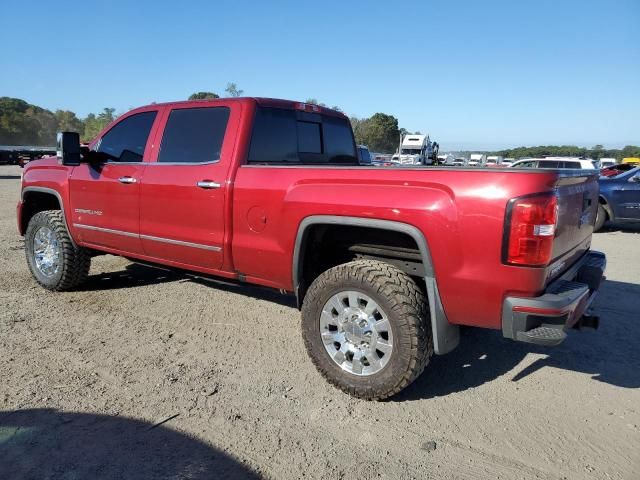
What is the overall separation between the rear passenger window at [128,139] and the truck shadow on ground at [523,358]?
3245 millimetres

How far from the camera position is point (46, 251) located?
17.8 feet

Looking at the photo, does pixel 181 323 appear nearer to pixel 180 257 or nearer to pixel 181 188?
pixel 180 257

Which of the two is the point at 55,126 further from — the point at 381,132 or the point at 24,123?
the point at 381,132

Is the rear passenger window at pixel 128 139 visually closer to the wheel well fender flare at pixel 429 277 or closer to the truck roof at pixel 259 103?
the truck roof at pixel 259 103

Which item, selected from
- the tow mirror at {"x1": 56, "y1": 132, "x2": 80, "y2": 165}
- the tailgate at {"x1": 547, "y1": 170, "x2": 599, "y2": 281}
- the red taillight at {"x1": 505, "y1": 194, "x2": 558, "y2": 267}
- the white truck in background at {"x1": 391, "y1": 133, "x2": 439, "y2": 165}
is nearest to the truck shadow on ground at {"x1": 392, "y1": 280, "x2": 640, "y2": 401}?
the tailgate at {"x1": 547, "y1": 170, "x2": 599, "y2": 281}

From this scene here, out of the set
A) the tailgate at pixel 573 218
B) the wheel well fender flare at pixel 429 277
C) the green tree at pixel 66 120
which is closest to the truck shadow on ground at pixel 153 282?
the wheel well fender flare at pixel 429 277

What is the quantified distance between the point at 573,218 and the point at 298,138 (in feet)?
7.88

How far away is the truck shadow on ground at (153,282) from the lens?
5.35m

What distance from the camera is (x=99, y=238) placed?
488 centimetres

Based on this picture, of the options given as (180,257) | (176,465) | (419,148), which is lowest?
(176,465)

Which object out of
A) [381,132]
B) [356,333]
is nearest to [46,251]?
[356,333]

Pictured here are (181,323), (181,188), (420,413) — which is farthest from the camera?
(181,323)

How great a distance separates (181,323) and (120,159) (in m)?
1.71

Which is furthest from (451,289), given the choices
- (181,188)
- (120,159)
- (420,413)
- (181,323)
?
(120,159)
